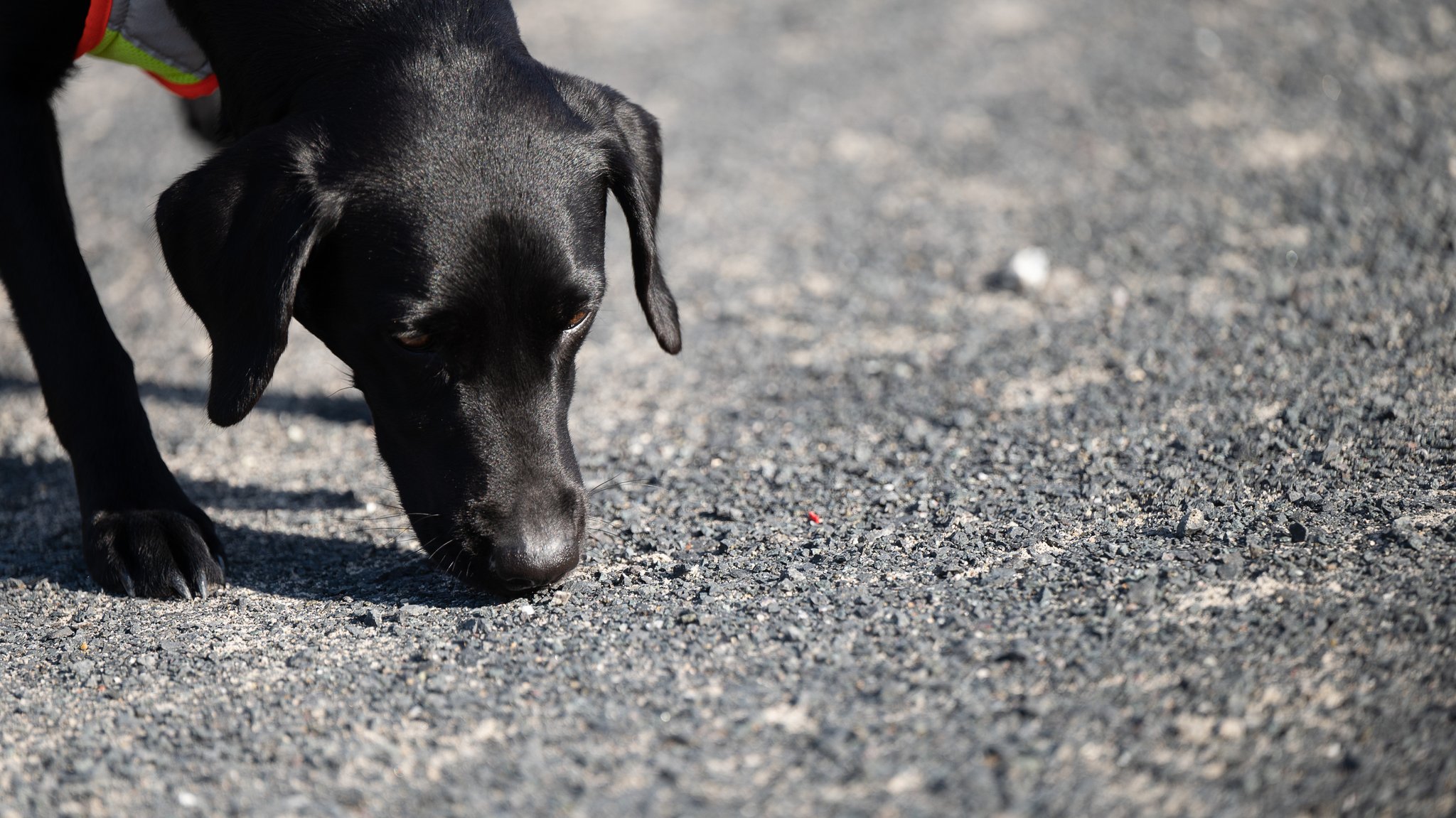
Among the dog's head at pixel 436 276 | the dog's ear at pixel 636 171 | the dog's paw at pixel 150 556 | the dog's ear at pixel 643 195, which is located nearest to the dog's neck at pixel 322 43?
the dog's head at pixel 436 276

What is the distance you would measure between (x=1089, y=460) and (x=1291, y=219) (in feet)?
7.80

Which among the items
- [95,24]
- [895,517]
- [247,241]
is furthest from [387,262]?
[895,517]

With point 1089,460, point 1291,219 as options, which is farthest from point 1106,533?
point 1291,219

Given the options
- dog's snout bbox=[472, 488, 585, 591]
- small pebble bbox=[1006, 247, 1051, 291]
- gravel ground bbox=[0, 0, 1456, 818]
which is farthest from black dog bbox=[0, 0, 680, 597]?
small pebble bbox=[1006, 247, 1051, 291]

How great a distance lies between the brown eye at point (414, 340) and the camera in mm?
2689

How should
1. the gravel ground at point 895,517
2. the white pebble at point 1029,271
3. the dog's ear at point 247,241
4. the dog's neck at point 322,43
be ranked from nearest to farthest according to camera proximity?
the gravel ground at point 895,517 < the dog's ear at point 247,241 < the dog's neck at point 322,43 < the white pebble at point 1029,271

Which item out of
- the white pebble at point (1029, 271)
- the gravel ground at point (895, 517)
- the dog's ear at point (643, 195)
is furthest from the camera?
the white pebble at point (1029, 271)

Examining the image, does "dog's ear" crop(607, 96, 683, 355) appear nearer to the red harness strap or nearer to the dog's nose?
the dog's nose

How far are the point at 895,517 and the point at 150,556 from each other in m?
1.85

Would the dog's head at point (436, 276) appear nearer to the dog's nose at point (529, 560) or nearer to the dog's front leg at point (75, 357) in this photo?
the dog's nose at point (529, 560)

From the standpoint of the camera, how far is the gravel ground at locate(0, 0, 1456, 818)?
7.13 ft

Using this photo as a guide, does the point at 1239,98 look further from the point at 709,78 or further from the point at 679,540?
the point at 679,540

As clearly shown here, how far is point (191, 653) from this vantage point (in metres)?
2.67

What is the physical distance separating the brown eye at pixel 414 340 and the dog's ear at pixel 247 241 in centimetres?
24
